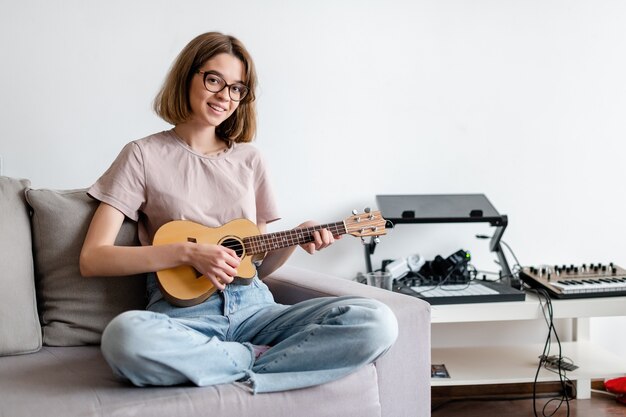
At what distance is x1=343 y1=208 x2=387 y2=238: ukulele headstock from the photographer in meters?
1.94

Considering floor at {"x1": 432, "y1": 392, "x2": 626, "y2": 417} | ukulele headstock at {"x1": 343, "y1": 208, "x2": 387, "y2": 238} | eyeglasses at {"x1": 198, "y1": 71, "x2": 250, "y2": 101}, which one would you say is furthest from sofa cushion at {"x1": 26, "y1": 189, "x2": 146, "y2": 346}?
floor at {"x1": 432, "y1": 392, "x2": 626, "y2": 417}

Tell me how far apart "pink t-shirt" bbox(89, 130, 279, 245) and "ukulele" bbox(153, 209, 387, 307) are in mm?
49

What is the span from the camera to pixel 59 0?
238cm

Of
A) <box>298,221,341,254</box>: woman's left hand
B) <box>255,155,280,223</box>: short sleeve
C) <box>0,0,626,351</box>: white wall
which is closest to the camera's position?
<box>298,221,341,254</box>: woman's left hand

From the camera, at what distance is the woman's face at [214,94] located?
1.96 m

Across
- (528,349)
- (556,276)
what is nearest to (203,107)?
(556,276)

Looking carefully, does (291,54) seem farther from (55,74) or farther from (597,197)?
(597,197)

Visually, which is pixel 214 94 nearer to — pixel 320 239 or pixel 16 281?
pixel 320 239

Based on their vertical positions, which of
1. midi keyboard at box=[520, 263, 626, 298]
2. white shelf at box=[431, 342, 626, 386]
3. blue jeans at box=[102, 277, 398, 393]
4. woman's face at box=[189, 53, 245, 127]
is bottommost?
white shelf at box=[431, 342, 626, 386]

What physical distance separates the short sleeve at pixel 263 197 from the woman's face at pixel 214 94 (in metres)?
0.19

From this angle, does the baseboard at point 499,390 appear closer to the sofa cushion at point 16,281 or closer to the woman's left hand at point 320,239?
the woman's left hand at point 320,239

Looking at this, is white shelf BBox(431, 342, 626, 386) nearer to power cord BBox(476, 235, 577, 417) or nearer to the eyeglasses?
power cord BBox(476, 235, 577, 417)

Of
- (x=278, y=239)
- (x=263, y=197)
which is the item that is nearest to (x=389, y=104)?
(x=263, y=197)

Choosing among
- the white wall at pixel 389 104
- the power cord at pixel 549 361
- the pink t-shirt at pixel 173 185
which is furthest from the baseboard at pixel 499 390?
the pink t-shirt at pixel 173 185
